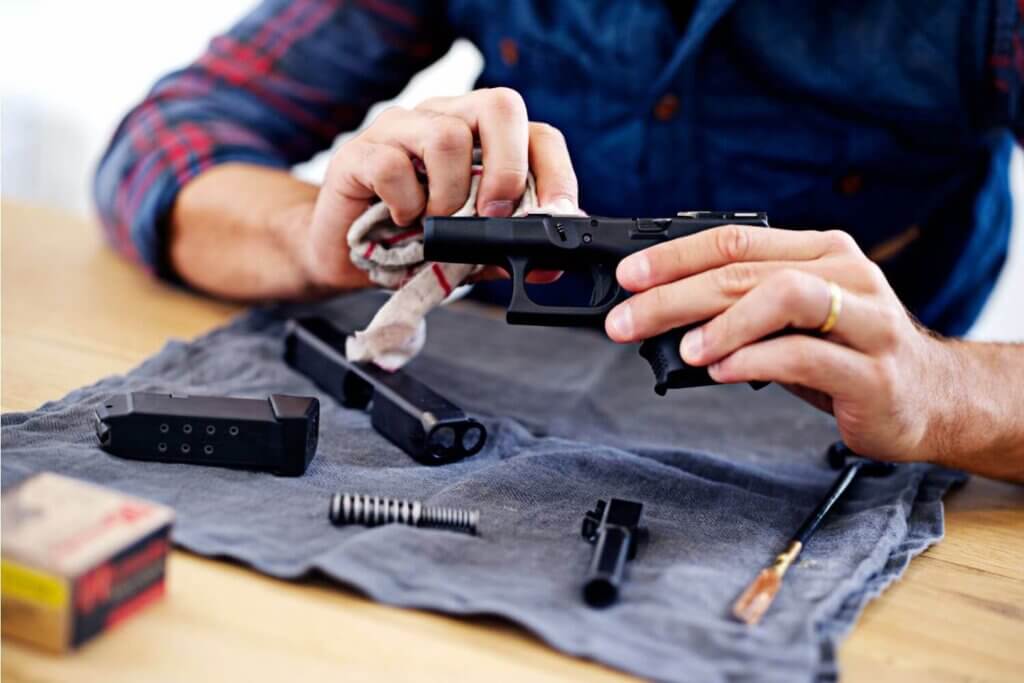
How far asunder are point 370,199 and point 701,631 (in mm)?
535

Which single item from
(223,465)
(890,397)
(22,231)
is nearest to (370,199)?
(223,465)

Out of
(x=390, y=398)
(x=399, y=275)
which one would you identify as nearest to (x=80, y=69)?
(x=399, y=275)

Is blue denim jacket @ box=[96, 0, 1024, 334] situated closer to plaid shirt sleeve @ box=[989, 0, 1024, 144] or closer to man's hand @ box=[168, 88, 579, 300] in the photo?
plaid shirt sleeve @ box=[989, 0, 1024, 144]

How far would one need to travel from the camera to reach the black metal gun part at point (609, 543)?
65 cm

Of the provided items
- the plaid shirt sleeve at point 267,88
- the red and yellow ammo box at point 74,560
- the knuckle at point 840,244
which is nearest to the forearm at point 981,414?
the knuckle at point 840,244

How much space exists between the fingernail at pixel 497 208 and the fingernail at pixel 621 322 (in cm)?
15

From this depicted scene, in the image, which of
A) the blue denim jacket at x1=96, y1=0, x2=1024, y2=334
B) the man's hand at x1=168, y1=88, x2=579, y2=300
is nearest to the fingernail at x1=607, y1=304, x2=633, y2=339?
the man's hand at x1=168, y1=88, x2=579, y2=300

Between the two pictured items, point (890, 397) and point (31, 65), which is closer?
point (890, 397)

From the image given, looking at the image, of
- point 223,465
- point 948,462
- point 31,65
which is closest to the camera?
point 223,465

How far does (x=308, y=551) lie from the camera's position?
A: 0.67 metres

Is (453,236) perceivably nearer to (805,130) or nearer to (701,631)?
(701,631)

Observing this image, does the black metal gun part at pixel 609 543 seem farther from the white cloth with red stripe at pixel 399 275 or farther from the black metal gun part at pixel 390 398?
the white cloth with red stripe at pixel 399 275

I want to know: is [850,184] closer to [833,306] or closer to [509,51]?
[509,51]

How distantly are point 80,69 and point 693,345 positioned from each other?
76.7 inches
